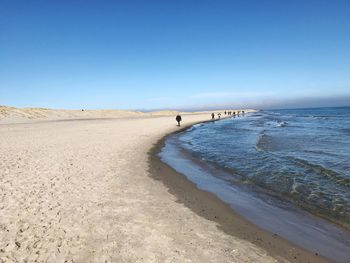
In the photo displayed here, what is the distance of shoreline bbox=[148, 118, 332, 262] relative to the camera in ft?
21.7

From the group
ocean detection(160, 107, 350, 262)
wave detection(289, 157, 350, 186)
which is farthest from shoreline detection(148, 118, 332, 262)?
wave detection(289, 157, 350, 186)

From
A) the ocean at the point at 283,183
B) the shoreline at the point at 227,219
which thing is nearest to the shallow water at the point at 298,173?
the ocean at the point at 283,183

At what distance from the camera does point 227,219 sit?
8633 millimetres

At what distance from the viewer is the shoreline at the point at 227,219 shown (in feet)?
21.7

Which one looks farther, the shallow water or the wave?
the wave

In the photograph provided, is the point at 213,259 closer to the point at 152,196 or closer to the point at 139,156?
the point at 152,196

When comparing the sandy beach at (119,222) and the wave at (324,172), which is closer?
the sandy beach at (119,222)

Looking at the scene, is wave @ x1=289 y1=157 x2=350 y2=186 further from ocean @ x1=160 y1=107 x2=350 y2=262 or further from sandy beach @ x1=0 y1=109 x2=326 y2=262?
sandy beach @ x1=0 y1=109 x2=326 y2=262

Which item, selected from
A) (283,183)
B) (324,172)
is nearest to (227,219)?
(283,183)

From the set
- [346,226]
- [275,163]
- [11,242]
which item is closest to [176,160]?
[275,163]

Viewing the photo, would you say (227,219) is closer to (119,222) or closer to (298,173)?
(119,222)

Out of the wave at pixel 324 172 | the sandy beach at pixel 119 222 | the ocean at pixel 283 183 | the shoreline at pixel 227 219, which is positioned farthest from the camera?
the wave at pixel 324 172

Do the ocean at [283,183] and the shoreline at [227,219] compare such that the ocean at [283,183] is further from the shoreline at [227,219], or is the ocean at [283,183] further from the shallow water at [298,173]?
the shoreline at [227,219]

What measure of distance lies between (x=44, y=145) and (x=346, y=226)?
2069cm
